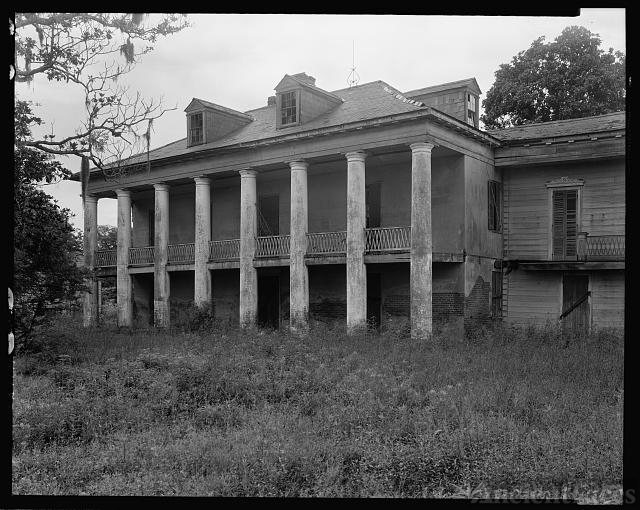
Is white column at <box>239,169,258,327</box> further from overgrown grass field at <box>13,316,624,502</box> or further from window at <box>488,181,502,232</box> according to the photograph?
window at <box>488,181,502,232</box>

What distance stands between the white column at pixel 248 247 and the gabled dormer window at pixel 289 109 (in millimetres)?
2041

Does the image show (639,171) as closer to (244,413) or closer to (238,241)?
(244,413)

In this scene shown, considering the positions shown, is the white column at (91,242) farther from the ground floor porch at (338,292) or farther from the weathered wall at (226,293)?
the weathered wall at (226,293)

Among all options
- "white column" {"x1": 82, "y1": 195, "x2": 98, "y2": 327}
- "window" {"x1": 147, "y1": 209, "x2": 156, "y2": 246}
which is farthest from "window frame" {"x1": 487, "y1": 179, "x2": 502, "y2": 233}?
"white column" {"x1": 82, "y1": 195, "x2": 98, "y2": 327}

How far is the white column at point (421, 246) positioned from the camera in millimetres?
16609

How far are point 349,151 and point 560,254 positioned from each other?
7307mm

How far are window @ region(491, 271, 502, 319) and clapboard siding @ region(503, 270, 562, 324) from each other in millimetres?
247

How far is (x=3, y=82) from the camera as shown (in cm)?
351

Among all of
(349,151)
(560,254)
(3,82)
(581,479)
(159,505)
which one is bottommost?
(581,479)

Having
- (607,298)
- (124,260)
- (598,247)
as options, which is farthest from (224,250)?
(607,298)

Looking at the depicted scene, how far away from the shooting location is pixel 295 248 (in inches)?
762

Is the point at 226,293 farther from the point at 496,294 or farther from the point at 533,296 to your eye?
the point at 533,296

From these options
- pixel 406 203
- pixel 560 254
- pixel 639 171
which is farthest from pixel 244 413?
pixel 560 254

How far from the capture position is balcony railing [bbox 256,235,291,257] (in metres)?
20.6
